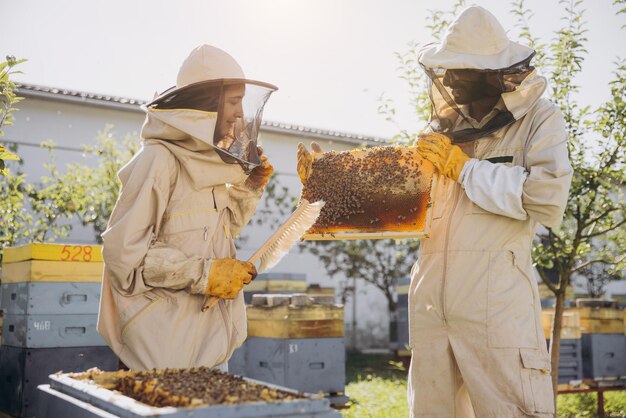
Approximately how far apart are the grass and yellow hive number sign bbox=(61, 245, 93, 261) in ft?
8.58

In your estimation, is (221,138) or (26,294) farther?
(26,294)

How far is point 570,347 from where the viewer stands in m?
6.73

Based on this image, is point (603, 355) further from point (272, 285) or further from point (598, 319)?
point (272, 285)

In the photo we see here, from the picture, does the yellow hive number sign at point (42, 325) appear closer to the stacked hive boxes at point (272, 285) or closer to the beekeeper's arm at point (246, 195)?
the beekeeper's arm at point (246, 195)

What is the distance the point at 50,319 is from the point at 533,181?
3.26m

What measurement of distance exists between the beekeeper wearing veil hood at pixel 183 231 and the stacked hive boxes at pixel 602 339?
18.4 feet

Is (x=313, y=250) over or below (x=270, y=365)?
over

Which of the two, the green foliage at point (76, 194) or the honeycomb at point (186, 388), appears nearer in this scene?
the honeycomb at point (186, 388)

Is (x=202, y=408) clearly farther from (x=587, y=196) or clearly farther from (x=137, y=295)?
(x=587, y=196)

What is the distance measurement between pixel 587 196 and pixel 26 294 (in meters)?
4.18

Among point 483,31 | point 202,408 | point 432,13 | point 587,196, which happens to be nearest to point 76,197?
point 432,13

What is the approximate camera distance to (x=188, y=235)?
2.44 meters

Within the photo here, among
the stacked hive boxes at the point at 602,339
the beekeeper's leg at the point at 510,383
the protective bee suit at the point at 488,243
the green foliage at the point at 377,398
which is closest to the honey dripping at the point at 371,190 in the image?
the protective bee suit at the point at 488,243

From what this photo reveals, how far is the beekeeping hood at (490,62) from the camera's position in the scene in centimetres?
249
